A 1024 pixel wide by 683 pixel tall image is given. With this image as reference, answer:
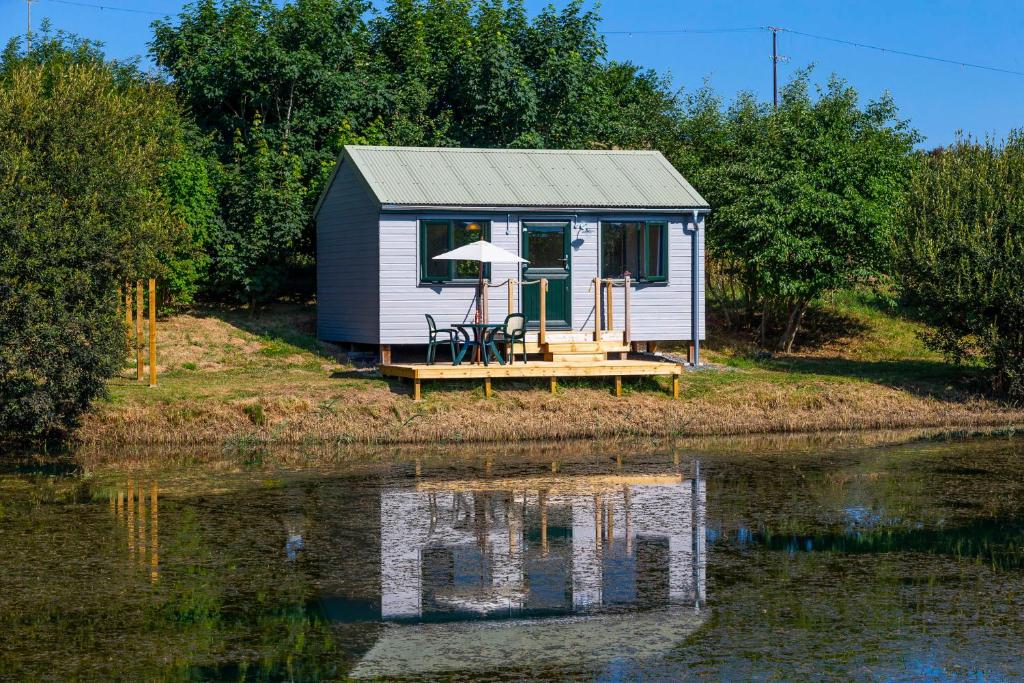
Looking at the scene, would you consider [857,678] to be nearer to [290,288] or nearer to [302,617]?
[302,617]

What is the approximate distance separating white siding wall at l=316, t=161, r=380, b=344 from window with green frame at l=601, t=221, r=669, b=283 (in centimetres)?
442

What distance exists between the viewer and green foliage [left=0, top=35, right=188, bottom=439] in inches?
720

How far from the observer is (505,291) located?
2425cm

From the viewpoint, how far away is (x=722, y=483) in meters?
15.8

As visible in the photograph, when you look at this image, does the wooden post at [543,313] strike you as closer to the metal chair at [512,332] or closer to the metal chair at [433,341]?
the metal chair at [512,332]

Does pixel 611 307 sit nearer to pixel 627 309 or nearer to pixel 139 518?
pixel 627 309

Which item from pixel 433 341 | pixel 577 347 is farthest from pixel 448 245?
pixel 577 347

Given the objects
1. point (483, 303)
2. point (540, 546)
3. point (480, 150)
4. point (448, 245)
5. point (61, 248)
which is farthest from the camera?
point (480, 150)

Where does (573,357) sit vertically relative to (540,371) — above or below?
above

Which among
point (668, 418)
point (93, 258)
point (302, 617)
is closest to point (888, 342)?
point (668, 418)

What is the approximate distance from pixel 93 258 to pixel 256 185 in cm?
956

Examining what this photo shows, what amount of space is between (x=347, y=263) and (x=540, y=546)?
46.2ft

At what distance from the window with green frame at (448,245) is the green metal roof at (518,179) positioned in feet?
1.68

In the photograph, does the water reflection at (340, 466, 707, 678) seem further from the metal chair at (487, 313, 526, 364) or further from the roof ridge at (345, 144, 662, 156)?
the roof ridge at (345, 144, 662, 156)
